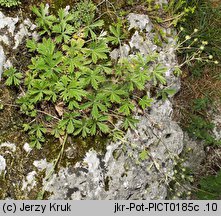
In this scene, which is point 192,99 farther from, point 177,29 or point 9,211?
point 9,211

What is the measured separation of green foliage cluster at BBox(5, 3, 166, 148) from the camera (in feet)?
12.6

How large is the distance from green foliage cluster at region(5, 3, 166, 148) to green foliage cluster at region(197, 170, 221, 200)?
1612 mm

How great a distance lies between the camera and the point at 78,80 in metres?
3.89

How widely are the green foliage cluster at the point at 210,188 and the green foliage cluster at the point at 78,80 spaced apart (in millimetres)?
1612

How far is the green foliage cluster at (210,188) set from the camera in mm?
4797

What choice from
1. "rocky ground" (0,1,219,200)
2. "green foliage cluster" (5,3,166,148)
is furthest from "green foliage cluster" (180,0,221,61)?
"green foliage cluster" (5,3,166,148)

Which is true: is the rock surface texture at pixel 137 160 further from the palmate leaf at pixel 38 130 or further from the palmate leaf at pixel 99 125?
the palmate leaf at pixel 38 130

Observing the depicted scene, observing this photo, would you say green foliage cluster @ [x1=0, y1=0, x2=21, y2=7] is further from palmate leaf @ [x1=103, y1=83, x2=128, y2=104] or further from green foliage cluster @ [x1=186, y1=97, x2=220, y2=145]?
green foliage cluster @ [x1=186, y1=97, x2=220, y2=145]

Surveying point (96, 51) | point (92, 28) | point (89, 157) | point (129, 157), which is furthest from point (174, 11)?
point (89, 157)

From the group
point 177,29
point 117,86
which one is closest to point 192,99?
point 177,29

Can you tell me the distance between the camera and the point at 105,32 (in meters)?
4.14

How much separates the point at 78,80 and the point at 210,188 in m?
2.44

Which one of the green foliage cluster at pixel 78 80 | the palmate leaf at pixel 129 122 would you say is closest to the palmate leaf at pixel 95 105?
the green foliage cluster at pixel 78 80

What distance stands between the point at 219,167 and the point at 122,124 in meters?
1.97
